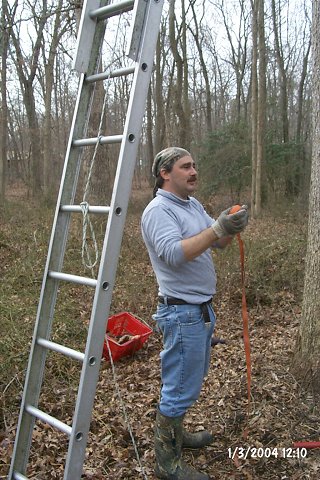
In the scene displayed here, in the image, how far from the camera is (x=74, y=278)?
2.29 meters

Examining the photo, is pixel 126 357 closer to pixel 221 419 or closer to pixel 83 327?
pixel 83 327

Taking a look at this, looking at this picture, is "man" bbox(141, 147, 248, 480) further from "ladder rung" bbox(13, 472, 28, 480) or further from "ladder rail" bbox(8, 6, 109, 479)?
"ladder rung" bbox(13, 472, 28, 480)

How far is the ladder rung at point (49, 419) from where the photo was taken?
2199 mm

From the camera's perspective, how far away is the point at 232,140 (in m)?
18.2

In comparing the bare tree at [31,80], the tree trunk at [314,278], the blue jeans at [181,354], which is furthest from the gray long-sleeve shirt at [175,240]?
the bare tree at [31,80]

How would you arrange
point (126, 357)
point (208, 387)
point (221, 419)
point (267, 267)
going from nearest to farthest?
1. point (221, 419)
2. point (208, 387)
3. point (126, 357)
4. point (267, 267)

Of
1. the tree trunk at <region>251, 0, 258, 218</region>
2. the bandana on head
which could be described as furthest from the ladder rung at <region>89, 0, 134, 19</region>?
the tree trunk at <region>251, 0, 258, 218</region>

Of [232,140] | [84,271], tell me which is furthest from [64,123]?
[84,271]

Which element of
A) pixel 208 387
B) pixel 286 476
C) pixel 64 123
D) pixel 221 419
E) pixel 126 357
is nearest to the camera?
pixel 286 476

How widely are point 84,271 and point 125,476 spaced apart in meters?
4.76

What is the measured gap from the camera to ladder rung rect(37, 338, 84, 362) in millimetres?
2196

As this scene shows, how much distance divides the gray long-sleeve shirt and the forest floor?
3.57 ft

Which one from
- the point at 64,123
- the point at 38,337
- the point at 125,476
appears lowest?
the point at 125,476

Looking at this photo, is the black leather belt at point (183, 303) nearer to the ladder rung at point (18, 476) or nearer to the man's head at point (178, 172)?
the man's head at point (178, 172)
